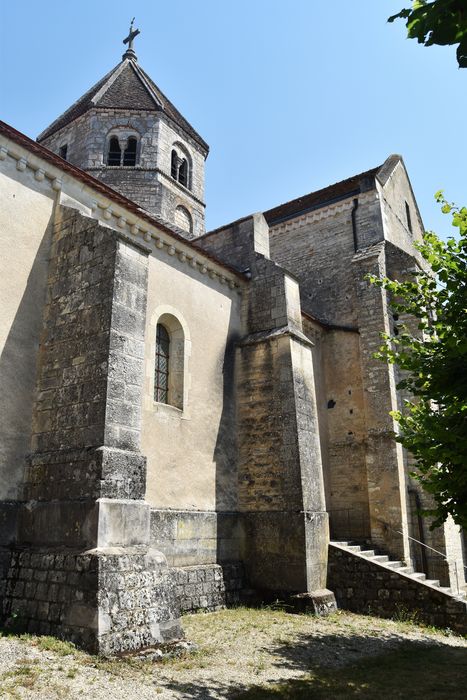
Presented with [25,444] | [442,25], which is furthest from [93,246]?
[442,25]

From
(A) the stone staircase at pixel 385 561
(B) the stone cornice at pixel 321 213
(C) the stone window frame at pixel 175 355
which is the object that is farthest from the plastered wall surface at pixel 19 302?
(B) the stone cornice at pixel 321 213

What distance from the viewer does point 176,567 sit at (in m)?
8.53

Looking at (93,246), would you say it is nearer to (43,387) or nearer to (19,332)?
(19,332)

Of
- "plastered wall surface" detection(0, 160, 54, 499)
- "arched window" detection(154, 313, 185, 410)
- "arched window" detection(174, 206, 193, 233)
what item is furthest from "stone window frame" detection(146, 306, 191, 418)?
"arched window" detection(174, 206, 193, 233)

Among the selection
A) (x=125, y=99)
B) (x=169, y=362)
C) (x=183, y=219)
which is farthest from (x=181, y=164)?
(x=169, y=362)

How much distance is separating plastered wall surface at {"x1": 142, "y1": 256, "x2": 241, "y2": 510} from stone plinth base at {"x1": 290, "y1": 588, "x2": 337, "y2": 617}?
201cm

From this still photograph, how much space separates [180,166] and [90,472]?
16.3 metres

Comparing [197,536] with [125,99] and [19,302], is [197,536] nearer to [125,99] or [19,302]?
[19,302]

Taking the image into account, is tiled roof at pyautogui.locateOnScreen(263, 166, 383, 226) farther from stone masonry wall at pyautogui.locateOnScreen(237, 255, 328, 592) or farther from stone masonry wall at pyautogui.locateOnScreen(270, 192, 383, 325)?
stone masonry wall at pyautogui.locateOnScreen(237, 255, 328, 592)

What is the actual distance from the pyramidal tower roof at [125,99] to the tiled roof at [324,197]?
5689mm

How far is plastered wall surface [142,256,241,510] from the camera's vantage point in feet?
29.0

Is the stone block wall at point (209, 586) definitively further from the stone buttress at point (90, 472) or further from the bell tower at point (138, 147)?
the bell tower at point (138, 147)

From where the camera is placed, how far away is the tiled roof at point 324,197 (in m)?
16.0

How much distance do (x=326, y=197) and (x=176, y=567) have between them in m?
12.2
